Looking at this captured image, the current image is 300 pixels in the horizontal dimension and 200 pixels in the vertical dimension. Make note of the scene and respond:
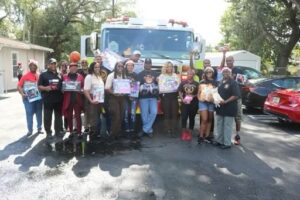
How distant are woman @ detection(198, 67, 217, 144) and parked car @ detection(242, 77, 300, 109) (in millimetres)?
4871

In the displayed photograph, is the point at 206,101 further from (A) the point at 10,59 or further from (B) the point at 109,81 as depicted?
(A) the point at 10,59

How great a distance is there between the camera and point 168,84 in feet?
26.5

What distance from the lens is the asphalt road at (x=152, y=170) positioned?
16.5 ft

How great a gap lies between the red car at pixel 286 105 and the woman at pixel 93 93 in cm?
471

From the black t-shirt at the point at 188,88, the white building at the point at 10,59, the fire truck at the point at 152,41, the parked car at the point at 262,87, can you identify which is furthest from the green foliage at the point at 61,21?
the black t-shirt at the point at 188,88

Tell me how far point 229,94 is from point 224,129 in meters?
0.69

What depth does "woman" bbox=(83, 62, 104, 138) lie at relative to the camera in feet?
24.6

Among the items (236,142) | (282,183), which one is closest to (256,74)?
(236,142)

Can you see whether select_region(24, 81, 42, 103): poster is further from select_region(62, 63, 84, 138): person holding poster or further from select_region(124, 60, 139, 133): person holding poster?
select_region(124, 60, 139, 133): person holding poster

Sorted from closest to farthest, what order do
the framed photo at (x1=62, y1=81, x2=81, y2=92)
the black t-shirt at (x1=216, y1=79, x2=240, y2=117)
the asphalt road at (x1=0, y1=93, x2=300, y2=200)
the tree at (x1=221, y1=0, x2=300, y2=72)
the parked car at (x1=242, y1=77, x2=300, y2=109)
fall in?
1. the asphalt road at (x1=0, y1=93, x2=300, y2=200)
2. the black t-shirt at (x1=216, y1=79, x2=240, y2=117)
3. the framed photo at (x1=62, y1=81, x2=81, y2=92)
4. the parked car at (x1=242, y1=77, x2=300, y2=109)
5. the tree at (x1=221, y1=0, x2=300, y2=72)

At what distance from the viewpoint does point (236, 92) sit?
7320mm

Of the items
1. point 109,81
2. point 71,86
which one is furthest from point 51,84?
point 109,81

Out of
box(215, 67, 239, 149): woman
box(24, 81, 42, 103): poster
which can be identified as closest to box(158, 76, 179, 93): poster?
box(215, 67, 239, 149): woman

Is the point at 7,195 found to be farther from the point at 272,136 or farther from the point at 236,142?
the point at 272,136
